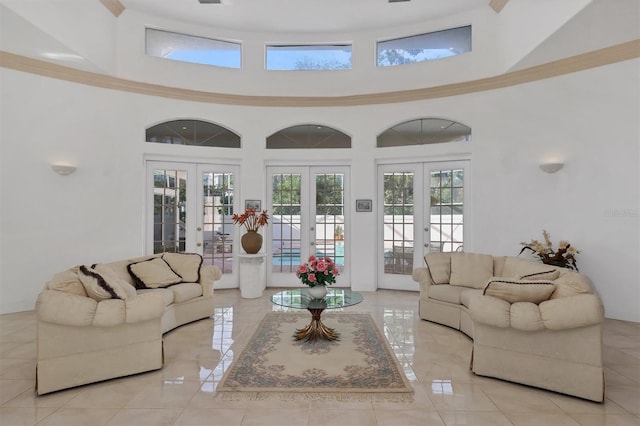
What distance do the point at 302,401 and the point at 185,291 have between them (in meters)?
2.37

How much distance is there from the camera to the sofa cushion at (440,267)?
470 centimetres

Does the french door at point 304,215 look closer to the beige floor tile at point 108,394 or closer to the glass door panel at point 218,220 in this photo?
the glass door panel at point 218,220

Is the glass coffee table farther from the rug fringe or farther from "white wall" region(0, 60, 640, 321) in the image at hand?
"white wall" region(0, 60, 640, 321)

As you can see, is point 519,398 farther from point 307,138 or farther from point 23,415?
point 307,138

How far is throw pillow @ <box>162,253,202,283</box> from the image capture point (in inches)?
189

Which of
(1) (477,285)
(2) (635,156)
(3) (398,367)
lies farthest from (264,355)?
(2) (635,156)

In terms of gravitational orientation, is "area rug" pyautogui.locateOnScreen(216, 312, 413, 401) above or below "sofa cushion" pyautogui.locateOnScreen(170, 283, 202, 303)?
below

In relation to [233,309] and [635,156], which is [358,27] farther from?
[233,309]

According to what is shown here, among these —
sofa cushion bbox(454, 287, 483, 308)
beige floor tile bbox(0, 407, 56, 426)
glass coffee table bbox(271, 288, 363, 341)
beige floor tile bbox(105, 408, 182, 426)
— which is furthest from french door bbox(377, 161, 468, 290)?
beige floor tile bbox(0, 407, 56, 426)

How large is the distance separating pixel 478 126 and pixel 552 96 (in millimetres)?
1033

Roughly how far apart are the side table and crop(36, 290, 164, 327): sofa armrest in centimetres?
288

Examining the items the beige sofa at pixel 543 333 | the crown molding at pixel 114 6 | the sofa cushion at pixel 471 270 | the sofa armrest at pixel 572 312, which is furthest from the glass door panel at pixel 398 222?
the crown molding at pixel 114 6

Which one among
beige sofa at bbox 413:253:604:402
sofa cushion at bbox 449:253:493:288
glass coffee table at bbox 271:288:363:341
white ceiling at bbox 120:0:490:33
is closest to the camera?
beige sofa at bbox 413:253:604:402

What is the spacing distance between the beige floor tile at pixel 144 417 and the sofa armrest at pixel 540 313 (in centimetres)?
241
